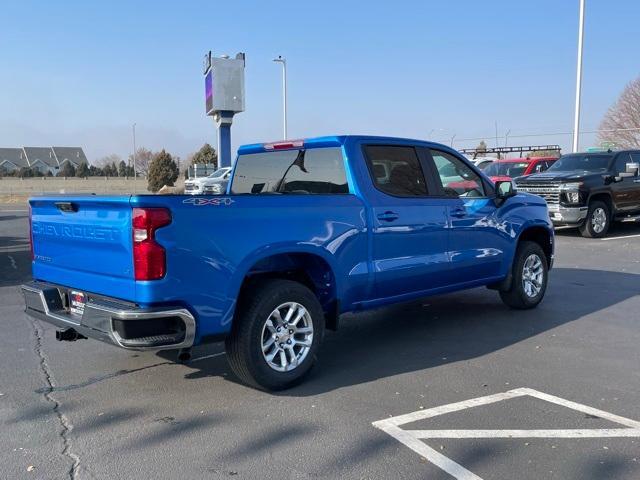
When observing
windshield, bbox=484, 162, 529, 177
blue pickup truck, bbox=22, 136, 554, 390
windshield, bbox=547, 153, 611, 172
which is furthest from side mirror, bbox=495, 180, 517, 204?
windshield, bbox=484, 162, 529, 177

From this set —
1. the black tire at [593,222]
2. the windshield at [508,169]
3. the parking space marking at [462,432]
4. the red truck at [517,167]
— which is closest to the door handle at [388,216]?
the parking space marking at [462,432]

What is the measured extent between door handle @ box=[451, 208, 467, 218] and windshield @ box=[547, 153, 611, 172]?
33.4 feet

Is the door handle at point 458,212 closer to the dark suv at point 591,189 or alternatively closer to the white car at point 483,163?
the dark suv at point 591,189

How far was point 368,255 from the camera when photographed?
16.7ft

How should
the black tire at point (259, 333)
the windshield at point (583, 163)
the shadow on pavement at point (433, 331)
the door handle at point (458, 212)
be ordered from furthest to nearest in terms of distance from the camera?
the windshield at point (583, 163), the door handle at point (458, 212), the shadow on pavement at point (433, 331), the black tire at point (259, 333)

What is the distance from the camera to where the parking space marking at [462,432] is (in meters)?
3.45

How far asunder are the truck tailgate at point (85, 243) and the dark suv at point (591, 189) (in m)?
11.8

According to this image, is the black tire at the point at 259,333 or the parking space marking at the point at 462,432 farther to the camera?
the black tire at the point at 259,333

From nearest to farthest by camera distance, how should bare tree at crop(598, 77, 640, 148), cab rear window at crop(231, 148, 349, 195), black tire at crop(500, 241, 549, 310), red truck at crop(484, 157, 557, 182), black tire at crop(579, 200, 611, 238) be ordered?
cab rear window at crop(231, 148, 349, 195) → black tire at crop(500, 241, 549, 310) → black tire at crop(579, 200, 611, 238) → red truck at crop(484, 157, 557, 182) → bare tree at crop(598, 77, 640, 148)

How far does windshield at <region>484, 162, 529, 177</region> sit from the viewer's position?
1832 cm

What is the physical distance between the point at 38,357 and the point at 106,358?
611 millimetres

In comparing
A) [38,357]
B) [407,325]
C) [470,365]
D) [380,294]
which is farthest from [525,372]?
[38,357]

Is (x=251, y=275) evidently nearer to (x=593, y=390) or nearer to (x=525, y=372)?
(x=525, y=372)

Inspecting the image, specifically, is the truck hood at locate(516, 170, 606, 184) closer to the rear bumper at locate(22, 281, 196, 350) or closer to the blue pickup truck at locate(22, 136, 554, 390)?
the blue pickup truck at locate(22, 136, 554, 390)
